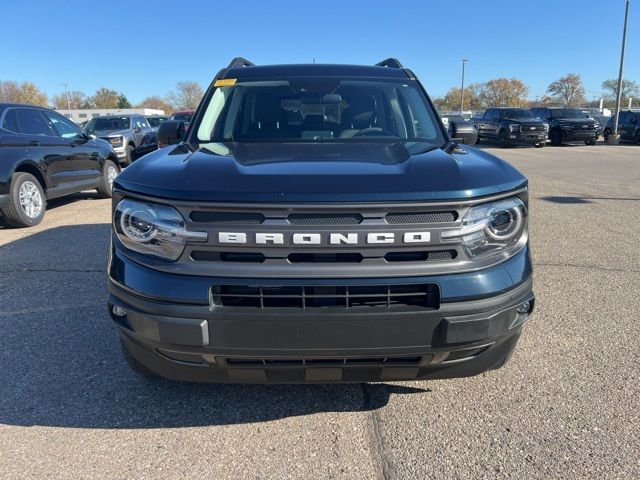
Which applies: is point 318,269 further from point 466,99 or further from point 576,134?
point 466,99

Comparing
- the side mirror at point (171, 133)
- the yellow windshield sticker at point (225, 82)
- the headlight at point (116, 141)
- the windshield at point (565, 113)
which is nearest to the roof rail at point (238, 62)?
the yellow windshield sticker at point (225, 82)

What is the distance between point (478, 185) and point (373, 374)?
0.95 meters

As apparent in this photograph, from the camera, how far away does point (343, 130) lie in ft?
11.3

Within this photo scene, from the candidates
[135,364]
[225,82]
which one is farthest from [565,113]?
[135,364]

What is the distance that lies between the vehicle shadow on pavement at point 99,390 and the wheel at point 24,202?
328 centimetres

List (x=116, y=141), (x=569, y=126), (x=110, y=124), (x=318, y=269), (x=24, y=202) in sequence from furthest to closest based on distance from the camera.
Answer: (x=569, y=126), (x=110, y=124), (x=116, y=141), (x=24, y=202), (x=318, y=269)

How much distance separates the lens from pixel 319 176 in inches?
85.1

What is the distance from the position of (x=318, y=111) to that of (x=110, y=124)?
14.8 m

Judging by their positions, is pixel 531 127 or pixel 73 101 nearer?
pixel 531 127

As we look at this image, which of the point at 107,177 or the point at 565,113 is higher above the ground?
the point at 565,113

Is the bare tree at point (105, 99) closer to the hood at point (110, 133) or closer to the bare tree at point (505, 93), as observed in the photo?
the bare tree at point (505, 93)

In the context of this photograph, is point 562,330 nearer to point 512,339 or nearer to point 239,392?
point 512,339

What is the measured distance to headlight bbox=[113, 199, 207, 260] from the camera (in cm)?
211

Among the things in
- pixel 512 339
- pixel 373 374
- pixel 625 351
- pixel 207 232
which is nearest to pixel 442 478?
pixel 373 374
